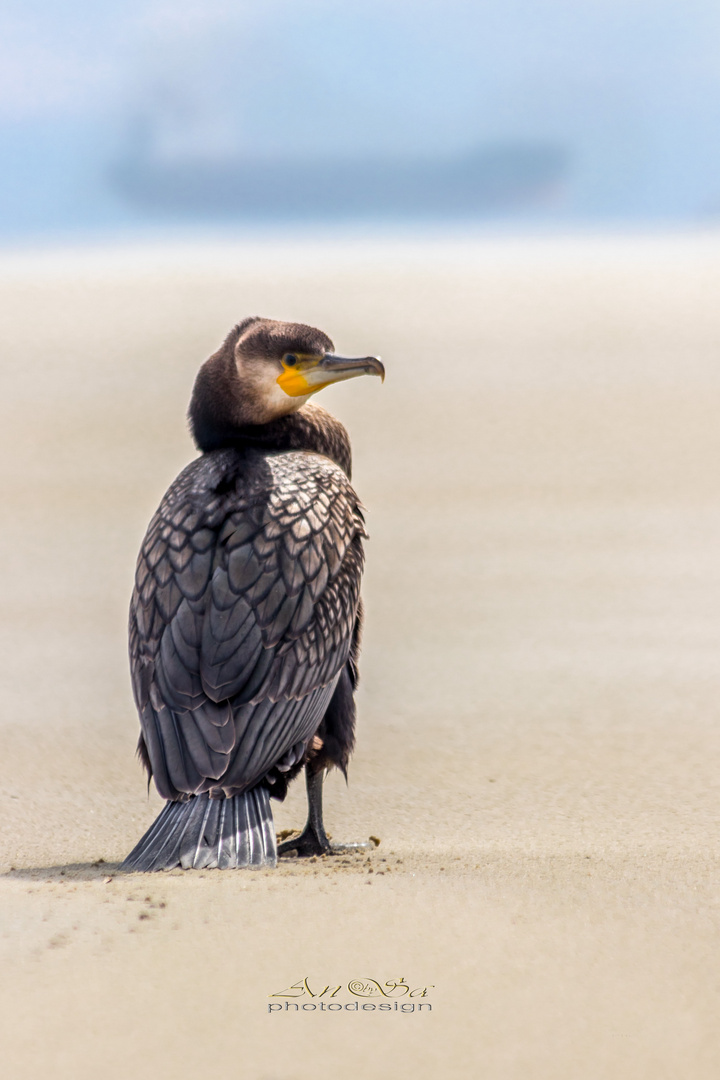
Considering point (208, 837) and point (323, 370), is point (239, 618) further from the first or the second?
Result: point (323, 370)

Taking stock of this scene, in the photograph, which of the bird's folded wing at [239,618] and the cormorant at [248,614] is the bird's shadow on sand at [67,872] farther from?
the bird's folded wing at [239,618]

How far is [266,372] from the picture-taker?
13.6 ft

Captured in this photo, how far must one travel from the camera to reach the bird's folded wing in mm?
3428

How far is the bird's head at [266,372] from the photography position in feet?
13.4

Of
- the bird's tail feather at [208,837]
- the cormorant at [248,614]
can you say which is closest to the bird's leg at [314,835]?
the cormorant at [248,614]

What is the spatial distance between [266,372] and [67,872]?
6.38 feet

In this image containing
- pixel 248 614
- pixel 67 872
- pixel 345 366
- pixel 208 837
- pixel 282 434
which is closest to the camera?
pixel 208 837

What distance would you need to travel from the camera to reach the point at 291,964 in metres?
2.50

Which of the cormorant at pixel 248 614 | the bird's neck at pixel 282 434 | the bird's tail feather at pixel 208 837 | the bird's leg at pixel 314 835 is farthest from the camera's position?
the bird's neck at pixel 282 434

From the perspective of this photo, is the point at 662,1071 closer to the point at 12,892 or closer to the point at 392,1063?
the point at 392,1063

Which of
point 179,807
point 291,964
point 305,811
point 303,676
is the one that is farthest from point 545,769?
point 291,964

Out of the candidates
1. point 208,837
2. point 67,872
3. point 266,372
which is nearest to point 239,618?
point 208,837

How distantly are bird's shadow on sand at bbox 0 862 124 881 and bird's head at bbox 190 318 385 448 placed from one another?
170cm

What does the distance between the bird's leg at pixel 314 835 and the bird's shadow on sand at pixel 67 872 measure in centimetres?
73
